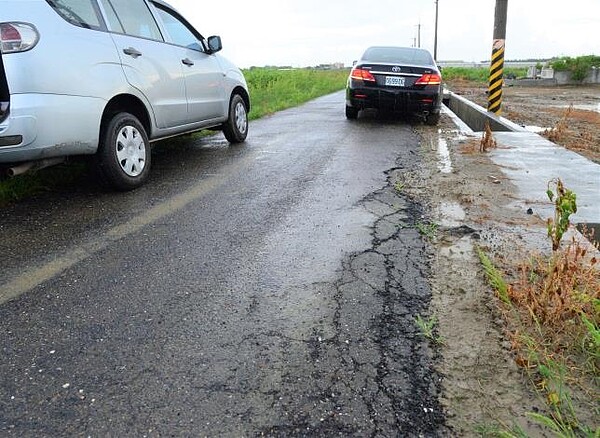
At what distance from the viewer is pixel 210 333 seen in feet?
7.06

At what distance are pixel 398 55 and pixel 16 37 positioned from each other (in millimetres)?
7466

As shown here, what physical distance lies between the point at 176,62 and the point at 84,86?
1523mm

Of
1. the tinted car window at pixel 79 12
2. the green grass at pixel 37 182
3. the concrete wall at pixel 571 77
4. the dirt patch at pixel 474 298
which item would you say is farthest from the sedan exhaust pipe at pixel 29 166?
→ the concrete wall at pixel 571 77

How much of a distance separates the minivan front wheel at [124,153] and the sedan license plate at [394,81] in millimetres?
5378

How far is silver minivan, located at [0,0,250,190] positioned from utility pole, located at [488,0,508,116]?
6.37 metres

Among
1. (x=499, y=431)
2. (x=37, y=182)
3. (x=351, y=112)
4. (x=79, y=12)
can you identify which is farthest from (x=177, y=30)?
(x=499, y=431)

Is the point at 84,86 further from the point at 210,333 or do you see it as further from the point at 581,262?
the point at 581,262

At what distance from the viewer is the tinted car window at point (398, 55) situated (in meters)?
9.23

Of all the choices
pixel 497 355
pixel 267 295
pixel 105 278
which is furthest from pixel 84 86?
pixel 497 355

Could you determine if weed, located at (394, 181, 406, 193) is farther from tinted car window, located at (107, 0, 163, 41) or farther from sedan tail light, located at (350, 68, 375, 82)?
sedan tail light, located at (350, 68, 375, 82)

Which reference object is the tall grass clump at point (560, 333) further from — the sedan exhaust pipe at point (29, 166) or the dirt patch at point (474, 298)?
the sedan exhaust pipe at point (29, 166)

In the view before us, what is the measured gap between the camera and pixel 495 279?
8.14 feet

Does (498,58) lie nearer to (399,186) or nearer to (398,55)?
(398,55)

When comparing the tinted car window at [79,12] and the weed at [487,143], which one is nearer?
the tinted car window at [79,12]
